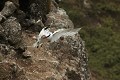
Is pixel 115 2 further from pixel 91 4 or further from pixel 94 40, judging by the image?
pixel 94 40

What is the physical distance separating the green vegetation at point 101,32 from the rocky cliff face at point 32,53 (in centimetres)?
1506

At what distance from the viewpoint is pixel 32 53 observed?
18.6 m

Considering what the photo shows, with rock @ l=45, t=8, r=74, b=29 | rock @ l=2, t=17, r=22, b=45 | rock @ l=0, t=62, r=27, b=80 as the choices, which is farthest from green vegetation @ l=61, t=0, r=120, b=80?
rock @ l=0, t=62, r=27, b=80

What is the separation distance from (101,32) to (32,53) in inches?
1052

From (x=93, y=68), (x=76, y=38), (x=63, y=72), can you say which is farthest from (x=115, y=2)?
(x=63, y=72)

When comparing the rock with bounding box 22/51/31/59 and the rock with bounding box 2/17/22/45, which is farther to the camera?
the rock with bounding box 2/17/22/45

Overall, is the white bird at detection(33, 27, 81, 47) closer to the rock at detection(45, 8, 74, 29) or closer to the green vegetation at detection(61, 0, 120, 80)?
the rock at detection(45, 8, 74, 29)

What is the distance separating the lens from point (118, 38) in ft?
143

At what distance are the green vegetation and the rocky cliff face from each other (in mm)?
15060

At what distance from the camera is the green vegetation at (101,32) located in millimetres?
37406

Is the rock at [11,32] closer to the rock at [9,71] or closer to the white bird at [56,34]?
the white bird at [56,34]

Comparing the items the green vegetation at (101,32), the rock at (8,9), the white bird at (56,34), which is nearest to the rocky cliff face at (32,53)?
the rock at (8,9)

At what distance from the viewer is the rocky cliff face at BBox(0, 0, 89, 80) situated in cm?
1666

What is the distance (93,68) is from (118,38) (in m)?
8.07
